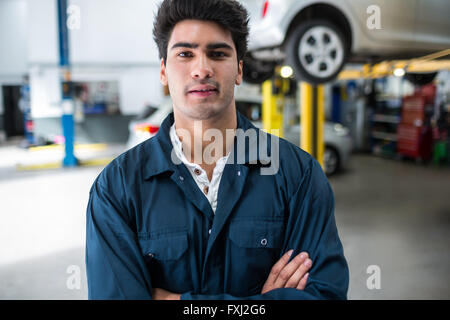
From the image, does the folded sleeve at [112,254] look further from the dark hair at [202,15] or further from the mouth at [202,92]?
the dark hair at [202,15]

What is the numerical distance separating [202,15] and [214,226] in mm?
553

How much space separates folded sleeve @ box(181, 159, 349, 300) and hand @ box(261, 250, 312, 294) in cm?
2

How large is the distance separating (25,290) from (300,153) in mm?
2224

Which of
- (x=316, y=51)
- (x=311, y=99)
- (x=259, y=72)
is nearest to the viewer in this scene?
(x=316, y=51)

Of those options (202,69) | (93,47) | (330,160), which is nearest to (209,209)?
(202,69)

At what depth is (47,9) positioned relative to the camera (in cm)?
877

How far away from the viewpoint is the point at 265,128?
173 inches

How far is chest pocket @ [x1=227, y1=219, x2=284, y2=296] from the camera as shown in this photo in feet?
3.50

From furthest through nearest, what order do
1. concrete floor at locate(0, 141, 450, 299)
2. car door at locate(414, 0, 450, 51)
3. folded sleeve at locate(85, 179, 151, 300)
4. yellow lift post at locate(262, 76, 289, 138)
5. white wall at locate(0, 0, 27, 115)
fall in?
white wall at locate(0, 0, 27, 115)
yellow lift post at locate(262, 76, 289, 138)
car door at locate(414, 0, 450, 51)
concrete floor at locate(0, 141, 450, 299)
folded sleeve at locate(85, 179, 151, 300)

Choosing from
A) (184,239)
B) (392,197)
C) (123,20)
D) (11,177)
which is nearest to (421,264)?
(392,197)

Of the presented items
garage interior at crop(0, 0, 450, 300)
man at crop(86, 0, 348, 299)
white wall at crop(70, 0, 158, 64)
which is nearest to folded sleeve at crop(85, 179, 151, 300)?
man at crop(86, 0, 348, 299)

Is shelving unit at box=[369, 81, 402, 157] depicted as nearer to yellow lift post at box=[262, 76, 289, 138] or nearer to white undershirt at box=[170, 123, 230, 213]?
yellow lift post at box=[262, 76, 289, 138]

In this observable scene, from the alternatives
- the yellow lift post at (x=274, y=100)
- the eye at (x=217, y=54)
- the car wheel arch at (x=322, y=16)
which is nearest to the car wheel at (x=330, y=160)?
the yellow lift post at (x=274, y=100)

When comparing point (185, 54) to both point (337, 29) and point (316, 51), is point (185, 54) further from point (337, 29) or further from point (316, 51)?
point (337, 29)
